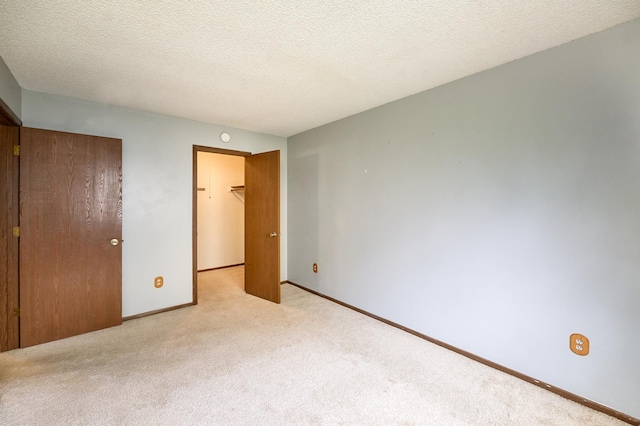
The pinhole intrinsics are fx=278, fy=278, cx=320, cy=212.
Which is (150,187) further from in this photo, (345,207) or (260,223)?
(345,207)

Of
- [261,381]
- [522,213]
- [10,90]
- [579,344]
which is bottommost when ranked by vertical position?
[261,381]

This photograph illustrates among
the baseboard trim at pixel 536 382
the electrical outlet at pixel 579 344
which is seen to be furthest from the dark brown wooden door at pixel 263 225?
the electrical outlet at pixel 579 344

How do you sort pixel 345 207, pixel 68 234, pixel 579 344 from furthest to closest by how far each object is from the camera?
pixel 345 207, pixel 68 234, pixel 579 344

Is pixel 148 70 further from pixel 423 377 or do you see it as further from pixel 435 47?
pixel 423 377

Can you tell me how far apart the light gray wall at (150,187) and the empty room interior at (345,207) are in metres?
0.02

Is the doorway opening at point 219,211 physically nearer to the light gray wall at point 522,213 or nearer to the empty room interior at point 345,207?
the empty room interior at point 345,207

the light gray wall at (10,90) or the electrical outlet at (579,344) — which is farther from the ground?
the light gray wall at (10,90)

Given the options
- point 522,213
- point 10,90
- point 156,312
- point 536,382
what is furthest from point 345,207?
point 10,90

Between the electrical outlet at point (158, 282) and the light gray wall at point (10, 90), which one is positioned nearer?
the light gray wall at point (10, 90)

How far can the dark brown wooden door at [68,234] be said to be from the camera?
8.46 feet

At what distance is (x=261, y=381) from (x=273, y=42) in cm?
243

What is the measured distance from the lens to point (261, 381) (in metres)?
2.07

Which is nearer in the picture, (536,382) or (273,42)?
(273,42)

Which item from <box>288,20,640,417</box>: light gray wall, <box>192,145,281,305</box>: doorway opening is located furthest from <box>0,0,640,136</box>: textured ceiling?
<box>192,145,281,305</box>: doorway opening
